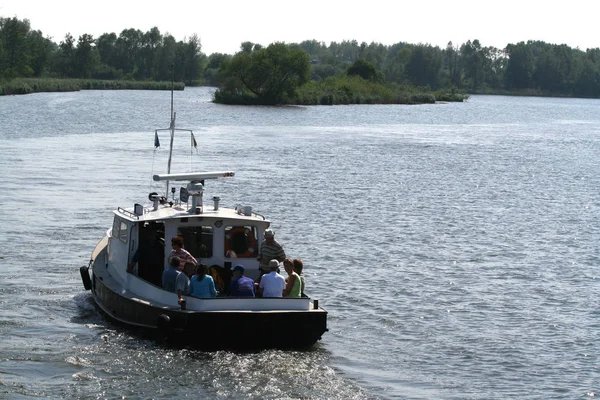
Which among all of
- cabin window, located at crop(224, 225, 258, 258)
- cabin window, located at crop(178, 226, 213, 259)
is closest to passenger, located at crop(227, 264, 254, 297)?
cabin window, located at crop(224, 225, 258, 258)

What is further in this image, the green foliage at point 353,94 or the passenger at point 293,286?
the green foliage at point 353,94

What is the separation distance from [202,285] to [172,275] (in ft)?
3.05

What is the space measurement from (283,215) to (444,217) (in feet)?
21.2

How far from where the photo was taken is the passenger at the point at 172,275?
1888 cm

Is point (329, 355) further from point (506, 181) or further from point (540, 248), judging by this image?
point (506, 181)

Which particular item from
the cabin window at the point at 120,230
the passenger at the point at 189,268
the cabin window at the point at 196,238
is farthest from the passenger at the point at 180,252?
the cabin window at the point at 120,230

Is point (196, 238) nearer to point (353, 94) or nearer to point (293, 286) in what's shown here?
point (293, 286)

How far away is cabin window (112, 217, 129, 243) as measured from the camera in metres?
20.9

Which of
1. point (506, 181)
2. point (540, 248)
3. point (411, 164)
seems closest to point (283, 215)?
point (540, 248)

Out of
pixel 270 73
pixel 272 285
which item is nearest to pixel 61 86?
pixel 270 73

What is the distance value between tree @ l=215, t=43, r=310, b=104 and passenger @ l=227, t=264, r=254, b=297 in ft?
327

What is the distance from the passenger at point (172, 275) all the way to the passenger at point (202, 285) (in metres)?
0.66

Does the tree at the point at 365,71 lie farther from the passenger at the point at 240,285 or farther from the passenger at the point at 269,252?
the passenger at the point at 240,285

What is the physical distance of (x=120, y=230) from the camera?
21312 millimetres
